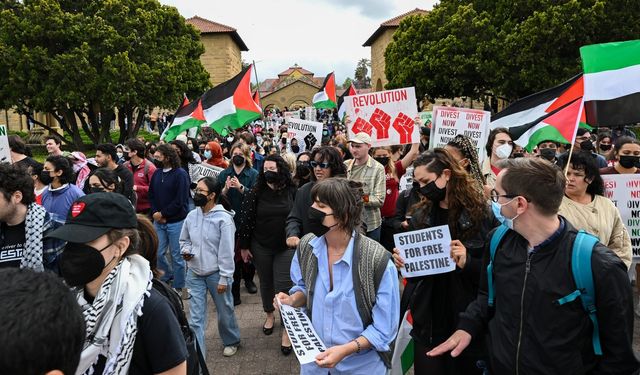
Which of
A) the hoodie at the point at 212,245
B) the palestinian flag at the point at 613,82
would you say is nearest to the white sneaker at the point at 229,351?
the hoodie at the point at 212,245

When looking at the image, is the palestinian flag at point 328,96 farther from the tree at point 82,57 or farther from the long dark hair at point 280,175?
the tree at point 82,57

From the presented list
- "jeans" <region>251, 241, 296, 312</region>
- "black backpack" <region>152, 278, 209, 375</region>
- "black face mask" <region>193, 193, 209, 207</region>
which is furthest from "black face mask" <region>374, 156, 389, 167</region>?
"black backpack" <region>152, 278, 209, 375</region>

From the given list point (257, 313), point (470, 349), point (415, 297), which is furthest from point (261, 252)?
point (470, 349)

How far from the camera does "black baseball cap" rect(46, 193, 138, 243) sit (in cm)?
199

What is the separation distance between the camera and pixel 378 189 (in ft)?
17.1

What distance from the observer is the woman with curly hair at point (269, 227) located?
5.04 meters

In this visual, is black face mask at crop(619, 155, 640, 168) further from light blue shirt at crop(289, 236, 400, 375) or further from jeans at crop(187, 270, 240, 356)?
jeans at crop(187, 270, 240, 356)

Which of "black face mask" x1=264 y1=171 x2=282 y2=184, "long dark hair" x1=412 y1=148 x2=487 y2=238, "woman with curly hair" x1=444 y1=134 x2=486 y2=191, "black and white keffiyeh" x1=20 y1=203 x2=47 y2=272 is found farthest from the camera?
"black face mask" x1=264 y1=171 x2=282 y2=184

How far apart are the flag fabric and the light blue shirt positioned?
652 mm

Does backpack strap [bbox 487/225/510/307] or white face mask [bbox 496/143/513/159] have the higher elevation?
white face mask [bbox 496/143/513/159]

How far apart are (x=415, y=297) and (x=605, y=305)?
3.98 ft

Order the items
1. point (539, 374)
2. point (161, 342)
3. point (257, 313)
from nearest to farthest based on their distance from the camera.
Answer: point (161, 342) < point (539, 374) < point (257, 313)

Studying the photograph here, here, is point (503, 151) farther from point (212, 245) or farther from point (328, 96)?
point (328, 96)

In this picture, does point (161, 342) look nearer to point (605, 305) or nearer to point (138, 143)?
point (605, 305)
